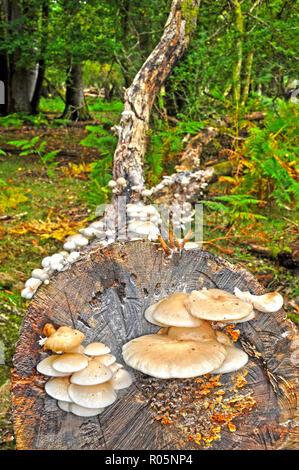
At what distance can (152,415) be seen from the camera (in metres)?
2.28

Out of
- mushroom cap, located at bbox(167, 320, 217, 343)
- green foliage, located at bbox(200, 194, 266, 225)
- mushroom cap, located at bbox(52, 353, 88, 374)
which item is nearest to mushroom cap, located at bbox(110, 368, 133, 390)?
mushroom cap, located at bbox(52, 353, 88, 374)

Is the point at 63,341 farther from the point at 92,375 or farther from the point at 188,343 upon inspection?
the point at 188,343

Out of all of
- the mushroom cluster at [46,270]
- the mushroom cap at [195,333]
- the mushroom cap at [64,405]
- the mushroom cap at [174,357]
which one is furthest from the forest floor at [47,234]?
the mushroom cap at [195,333]

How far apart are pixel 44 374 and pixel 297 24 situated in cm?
858

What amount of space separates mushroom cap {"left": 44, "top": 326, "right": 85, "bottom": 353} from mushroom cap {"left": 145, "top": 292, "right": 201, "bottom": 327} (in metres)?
0.54

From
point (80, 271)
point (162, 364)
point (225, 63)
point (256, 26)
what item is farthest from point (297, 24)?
point (162, 364)

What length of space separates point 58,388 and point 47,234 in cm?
424

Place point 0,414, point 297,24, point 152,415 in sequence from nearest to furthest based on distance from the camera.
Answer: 1. point 152,415
2. point 0,414
3. point 297,24

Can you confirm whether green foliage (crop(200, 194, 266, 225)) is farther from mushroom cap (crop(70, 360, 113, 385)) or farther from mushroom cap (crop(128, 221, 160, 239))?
mushroom cap (crop(70, 360, 113, 385))

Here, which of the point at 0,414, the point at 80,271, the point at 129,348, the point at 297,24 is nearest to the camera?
the point at 129,348

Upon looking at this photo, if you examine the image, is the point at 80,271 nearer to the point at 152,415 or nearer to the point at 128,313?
the point at 128,313

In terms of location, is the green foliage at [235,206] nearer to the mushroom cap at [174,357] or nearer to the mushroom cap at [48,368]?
the mushroom cap at [174,357]

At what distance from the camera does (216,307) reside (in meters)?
2.36

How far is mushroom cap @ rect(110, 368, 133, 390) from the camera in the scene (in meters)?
2.39
